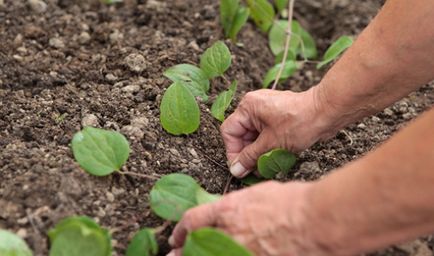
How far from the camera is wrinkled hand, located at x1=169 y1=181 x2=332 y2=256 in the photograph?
94 centimetres

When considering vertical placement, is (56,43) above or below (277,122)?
below

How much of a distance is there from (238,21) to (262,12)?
0.11 metres

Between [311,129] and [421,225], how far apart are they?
1.41ft

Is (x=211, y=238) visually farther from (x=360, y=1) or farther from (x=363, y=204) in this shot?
(x=360, y=1)

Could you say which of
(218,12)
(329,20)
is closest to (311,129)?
(218,12)

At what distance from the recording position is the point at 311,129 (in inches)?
50.9

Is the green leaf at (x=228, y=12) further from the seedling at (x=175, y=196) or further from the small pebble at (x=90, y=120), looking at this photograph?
the seedling at (x=175, y=196)

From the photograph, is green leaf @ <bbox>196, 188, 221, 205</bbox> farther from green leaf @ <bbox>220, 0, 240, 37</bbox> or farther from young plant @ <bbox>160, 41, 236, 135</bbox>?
green leaf @ <bbox>220, 0, 240, 37</bbox>

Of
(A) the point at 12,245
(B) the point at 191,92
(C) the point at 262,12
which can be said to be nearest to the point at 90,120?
(B) the point at 191,92

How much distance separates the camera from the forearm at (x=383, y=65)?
1.21 meters

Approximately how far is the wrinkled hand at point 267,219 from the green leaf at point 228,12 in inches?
28.8

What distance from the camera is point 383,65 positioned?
124 cm

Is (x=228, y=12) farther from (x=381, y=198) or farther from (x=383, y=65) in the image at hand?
(x=381, y=198)

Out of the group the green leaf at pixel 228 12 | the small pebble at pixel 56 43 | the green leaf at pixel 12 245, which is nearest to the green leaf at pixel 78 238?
the green leaf at pixel 12 245
